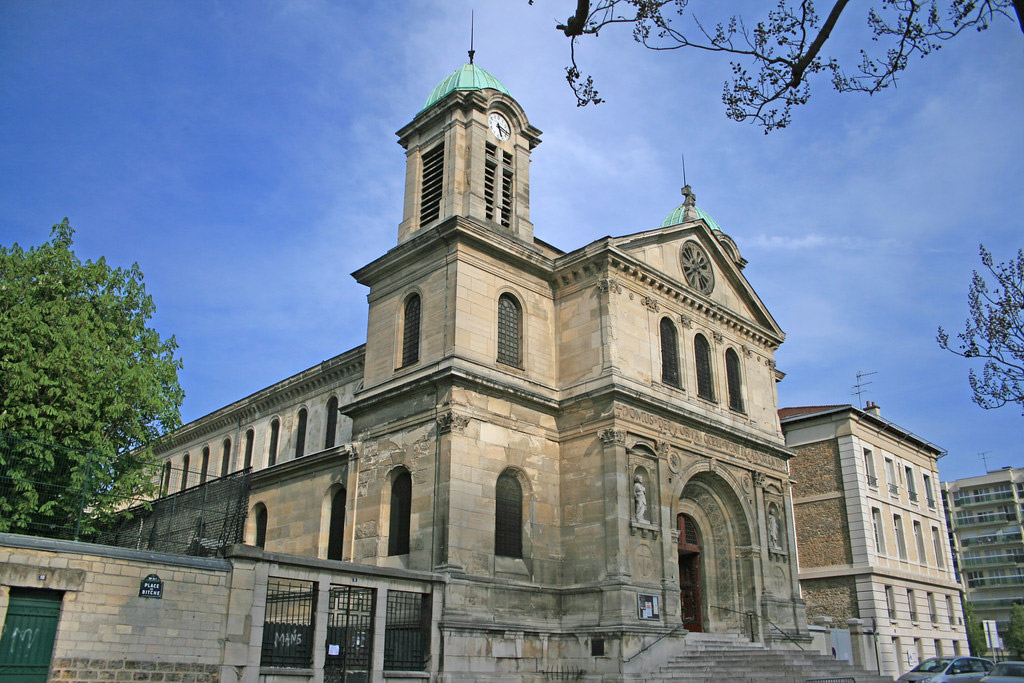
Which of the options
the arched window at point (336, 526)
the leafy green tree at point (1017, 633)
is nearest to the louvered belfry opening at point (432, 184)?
the arched window at point (336, 526)

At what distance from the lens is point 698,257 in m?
32.3

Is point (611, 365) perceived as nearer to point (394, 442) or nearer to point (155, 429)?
point (394, 442)

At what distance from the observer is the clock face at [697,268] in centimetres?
3161

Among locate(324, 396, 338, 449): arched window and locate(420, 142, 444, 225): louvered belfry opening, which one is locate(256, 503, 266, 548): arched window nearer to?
locate(324, 396, 338, 449): arched window

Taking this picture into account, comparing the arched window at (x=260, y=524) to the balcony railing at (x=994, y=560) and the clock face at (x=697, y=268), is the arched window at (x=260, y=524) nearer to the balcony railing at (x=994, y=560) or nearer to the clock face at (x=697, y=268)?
the clock face at (x=697, y=268)

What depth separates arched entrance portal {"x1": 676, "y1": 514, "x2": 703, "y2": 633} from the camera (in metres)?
29.3

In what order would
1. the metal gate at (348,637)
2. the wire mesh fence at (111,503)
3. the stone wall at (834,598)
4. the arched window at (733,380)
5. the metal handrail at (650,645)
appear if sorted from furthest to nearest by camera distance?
the stone wall at (834,598) < the arched window at (733,380) < the metal handrail at (650,645) < the wire mesh fence at (111,503) < the metal gate at (348,637)

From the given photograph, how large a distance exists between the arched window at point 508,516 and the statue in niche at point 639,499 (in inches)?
138

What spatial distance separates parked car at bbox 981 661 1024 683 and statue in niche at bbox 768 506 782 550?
948 cm

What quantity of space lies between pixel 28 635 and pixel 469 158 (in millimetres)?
19592

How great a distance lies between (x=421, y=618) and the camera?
72.7 feet

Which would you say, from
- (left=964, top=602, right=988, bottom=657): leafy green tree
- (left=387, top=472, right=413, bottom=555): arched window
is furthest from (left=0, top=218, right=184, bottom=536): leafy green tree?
(left=964, top=602, right=988, bottom=657): leafy green tree

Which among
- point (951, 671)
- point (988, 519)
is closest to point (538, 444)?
point (951, 671)

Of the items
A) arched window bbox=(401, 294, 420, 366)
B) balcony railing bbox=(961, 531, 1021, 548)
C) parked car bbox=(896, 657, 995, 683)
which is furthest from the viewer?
balcony railing bbox=(961, 531, 1021, 548)
